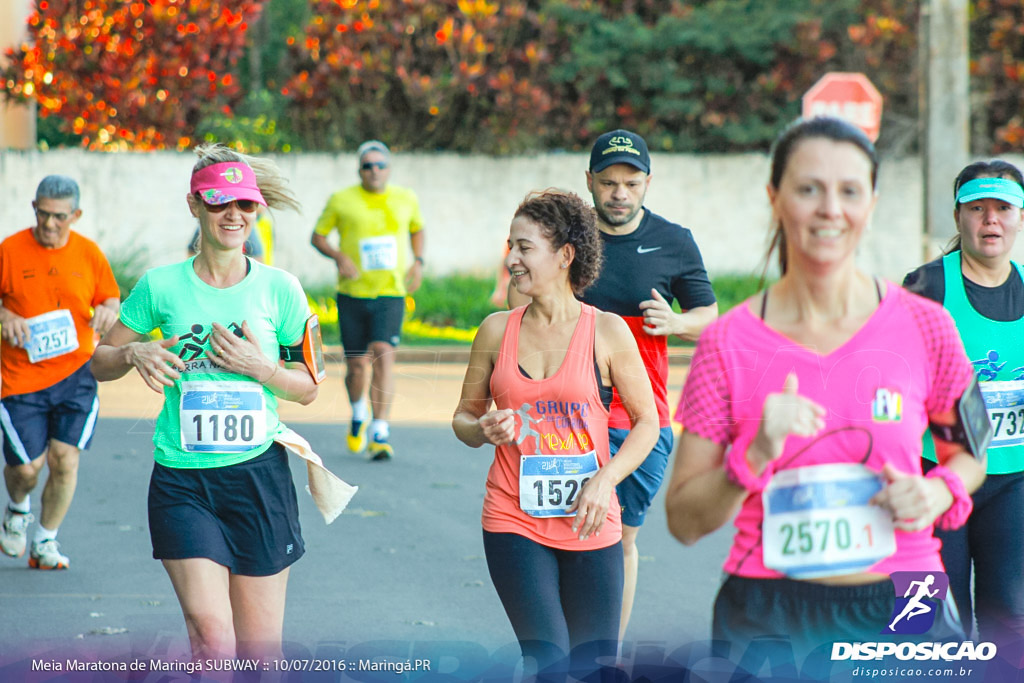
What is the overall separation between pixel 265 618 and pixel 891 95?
20360mm

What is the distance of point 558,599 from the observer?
13.0 ft

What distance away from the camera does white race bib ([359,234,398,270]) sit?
32.7 feet

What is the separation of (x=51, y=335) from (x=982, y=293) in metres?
4.73

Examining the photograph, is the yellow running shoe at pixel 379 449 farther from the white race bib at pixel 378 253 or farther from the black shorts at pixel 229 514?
the black shorts at pixel 229 514

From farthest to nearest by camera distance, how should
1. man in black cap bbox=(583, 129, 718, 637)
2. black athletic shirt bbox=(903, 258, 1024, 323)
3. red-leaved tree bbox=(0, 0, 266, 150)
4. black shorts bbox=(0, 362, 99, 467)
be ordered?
red-leaved tree bbox=(0, 0, 266, 150)
black shorts bbox=(0, 362, 99, 467)
man in black cap bbox=(583, 129, 718, 637)
black athletic shirt bbox=(903, 258, 1024, 323)

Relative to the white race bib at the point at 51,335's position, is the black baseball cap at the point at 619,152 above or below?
above


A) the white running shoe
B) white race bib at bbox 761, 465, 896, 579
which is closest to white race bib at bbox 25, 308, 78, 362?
the white running shoe

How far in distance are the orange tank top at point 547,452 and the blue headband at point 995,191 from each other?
1.46 meters

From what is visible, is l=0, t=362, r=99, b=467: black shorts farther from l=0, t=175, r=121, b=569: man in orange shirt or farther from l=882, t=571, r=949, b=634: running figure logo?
l=882, t=571, r=949, b=634: running figure logo

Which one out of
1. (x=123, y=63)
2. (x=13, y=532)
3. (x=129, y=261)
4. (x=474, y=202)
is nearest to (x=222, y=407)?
(x=13, y=532)

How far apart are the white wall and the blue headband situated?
15.0 metres

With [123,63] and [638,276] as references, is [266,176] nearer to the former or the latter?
[638,276]

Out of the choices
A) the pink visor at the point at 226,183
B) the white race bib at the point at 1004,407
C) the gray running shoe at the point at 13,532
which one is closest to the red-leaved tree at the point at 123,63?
the gray running shoe at the point at 13,532

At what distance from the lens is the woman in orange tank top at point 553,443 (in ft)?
13.0
